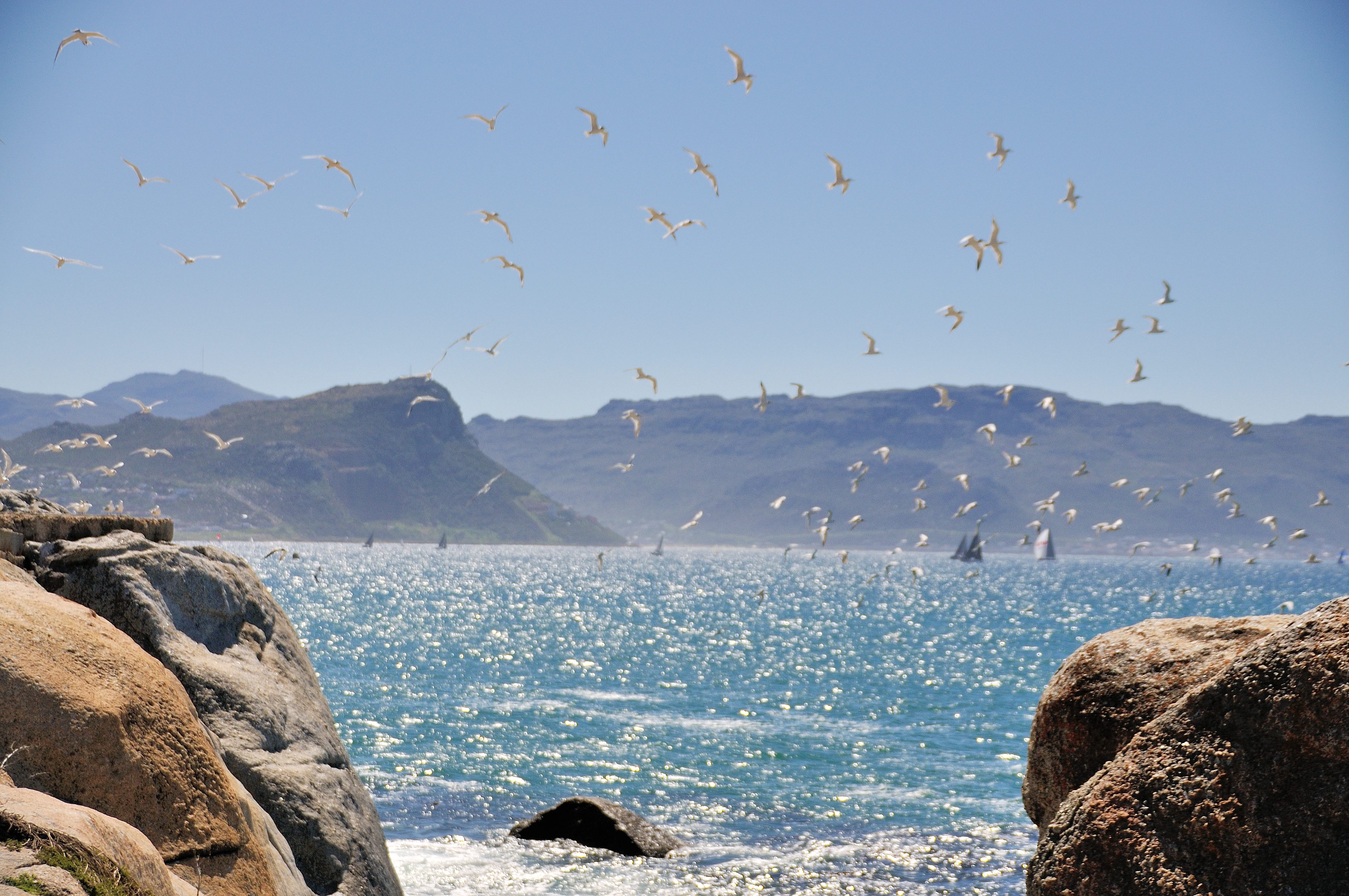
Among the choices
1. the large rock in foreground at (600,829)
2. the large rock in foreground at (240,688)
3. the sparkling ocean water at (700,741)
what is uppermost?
the large rock in foreground at (240,688)

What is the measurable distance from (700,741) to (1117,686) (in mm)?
33403

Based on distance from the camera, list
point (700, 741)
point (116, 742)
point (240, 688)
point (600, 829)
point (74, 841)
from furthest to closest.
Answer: point (700, 741)
point (600, 829)
point (240, 688)
point (116, 742)
point (74, 841)

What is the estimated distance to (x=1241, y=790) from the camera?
19.4 ft

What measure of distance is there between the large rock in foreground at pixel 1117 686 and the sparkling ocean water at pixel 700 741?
1462 cm

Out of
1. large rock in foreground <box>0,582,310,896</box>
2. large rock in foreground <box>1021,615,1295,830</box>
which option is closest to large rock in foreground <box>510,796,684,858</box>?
large rock in foreground <box>1021,615,1295,830</box>

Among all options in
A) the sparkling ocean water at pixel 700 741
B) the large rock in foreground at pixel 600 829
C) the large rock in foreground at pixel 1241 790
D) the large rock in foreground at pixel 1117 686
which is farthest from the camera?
the large rock in foreground at pixel 600 829

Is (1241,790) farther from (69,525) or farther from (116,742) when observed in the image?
(69,525)

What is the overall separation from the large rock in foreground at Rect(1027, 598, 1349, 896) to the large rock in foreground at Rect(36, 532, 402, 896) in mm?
7052

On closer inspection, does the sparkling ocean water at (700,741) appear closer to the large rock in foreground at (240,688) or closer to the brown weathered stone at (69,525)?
the large rock in foreground at (240,688)

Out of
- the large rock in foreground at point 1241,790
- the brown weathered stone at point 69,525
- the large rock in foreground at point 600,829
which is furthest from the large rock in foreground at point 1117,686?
the large rock in foreground at point 600,829

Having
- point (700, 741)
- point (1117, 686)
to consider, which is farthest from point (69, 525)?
point (700, 741)

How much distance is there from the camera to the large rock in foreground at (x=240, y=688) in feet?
32.3

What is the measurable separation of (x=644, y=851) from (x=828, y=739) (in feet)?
63.4

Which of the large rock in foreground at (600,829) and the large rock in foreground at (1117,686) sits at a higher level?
the large rock in foreground at (1117,686)
